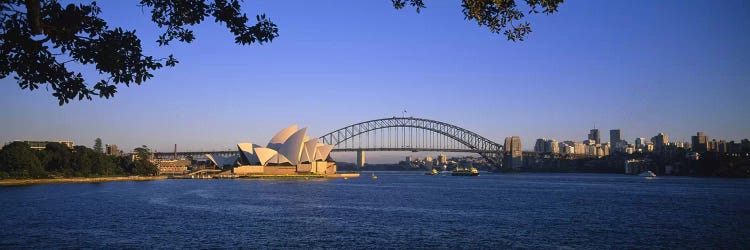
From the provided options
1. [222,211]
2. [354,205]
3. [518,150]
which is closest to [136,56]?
[222,211]

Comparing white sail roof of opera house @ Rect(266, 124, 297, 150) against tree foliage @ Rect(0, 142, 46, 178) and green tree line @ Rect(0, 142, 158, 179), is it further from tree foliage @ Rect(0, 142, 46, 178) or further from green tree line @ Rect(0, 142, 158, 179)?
tree foliage @ Rect(0, 142, 46, 178)

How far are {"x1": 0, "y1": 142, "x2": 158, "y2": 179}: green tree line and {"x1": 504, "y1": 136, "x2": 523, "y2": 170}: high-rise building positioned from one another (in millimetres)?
110471

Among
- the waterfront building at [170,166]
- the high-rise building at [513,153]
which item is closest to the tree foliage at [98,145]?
the waterfront building at [170,166]

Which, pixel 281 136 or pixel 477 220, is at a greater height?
pixel 281 136

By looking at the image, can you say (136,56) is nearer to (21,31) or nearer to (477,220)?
(21,31)

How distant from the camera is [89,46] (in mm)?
7496

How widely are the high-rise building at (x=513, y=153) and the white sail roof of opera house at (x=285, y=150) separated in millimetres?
82871

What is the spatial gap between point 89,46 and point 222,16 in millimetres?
1738

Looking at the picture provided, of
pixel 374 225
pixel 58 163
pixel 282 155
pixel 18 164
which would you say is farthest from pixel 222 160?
pixel 374 225

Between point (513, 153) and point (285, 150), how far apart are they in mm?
91555

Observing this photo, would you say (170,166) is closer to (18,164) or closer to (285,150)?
(285,150)

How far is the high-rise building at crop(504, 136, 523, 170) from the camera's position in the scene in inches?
7343

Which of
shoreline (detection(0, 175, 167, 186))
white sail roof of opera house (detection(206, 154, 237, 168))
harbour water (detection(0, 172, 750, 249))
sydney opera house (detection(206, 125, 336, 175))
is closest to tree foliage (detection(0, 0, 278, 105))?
harbour water (detection(0, 172, 750, 249))

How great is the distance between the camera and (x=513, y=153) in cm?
18700
